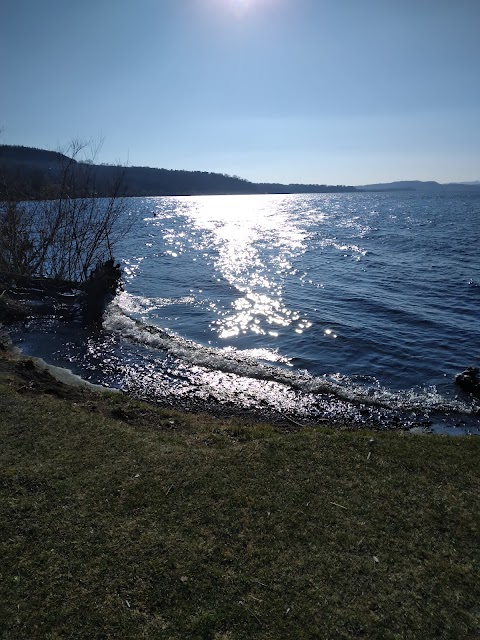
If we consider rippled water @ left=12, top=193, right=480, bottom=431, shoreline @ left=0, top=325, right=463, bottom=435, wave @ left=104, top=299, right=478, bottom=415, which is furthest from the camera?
→ rippled water @ left=12, top=193, right=480, bottom=431

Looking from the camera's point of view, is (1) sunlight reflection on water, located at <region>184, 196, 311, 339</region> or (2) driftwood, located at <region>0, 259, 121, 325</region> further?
(1) sunlight reflection on water, located at <region>184, 196, 311, 339</region>

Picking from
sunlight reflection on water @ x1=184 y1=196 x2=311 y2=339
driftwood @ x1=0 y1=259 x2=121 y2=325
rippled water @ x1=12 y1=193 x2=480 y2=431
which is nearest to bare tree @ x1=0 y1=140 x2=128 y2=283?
driftwood @ x1=0 y1=259 x2=121 y2=325

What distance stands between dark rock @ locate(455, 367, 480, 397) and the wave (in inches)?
27.1

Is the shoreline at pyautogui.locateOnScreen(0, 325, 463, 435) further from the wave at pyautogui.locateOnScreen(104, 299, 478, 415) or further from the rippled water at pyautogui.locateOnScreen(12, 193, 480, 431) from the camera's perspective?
the wave at pyautogui.locateOnScreen(104, 299, 478, 415)

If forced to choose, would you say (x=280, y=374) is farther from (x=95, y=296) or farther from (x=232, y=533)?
(x=95, y=296)

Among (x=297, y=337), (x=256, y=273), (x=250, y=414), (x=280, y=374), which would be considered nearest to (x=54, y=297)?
(x=297, y=337)

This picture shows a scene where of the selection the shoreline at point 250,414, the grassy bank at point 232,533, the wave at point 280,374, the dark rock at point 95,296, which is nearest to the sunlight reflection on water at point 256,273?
the wave at point 280,374

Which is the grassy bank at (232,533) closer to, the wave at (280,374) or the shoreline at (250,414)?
the shoreline at (250,414)

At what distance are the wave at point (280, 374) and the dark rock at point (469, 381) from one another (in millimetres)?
688

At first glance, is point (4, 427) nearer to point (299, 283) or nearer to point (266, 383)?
point (266, 383)

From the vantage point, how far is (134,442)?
775 centimetres

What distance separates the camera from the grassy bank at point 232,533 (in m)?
4.47

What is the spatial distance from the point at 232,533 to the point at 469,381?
986 centimetres

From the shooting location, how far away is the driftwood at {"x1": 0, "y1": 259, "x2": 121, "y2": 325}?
1878cm
